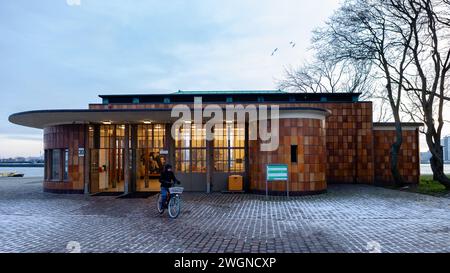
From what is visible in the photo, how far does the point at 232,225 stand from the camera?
8008 millimetres

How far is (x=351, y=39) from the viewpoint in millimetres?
18031

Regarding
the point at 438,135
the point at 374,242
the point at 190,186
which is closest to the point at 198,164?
the point at 190,186

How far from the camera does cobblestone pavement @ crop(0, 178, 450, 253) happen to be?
6156 mm

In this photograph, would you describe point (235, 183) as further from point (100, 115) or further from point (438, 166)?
point (438, 166)

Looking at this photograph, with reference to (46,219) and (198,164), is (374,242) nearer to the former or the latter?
(46,219)

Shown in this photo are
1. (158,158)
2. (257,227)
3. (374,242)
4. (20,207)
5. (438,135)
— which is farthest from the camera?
(158,158)

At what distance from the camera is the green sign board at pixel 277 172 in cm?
1269

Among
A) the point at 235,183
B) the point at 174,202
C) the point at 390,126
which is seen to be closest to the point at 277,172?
the point at 235,183

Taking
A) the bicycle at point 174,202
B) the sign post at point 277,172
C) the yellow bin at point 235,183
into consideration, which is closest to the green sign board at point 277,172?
the sign post at point 277,172

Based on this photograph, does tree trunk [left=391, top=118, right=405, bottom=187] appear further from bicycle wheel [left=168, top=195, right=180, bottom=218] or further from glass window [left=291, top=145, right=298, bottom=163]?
bicycle wheel [left=168, top=195, right=180, bottom=218]

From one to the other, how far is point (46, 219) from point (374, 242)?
856 cm

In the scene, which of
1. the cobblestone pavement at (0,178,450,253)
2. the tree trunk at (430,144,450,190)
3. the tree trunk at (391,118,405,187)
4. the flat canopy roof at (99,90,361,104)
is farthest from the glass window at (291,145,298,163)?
the tree trunk at (430,144,450,190)

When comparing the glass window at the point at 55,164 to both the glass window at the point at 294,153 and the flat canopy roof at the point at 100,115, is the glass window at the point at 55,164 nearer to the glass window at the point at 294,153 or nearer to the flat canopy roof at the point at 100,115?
the flat canopy roof at the point at 100,115

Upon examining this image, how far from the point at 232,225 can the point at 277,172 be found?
5205 millimetres
